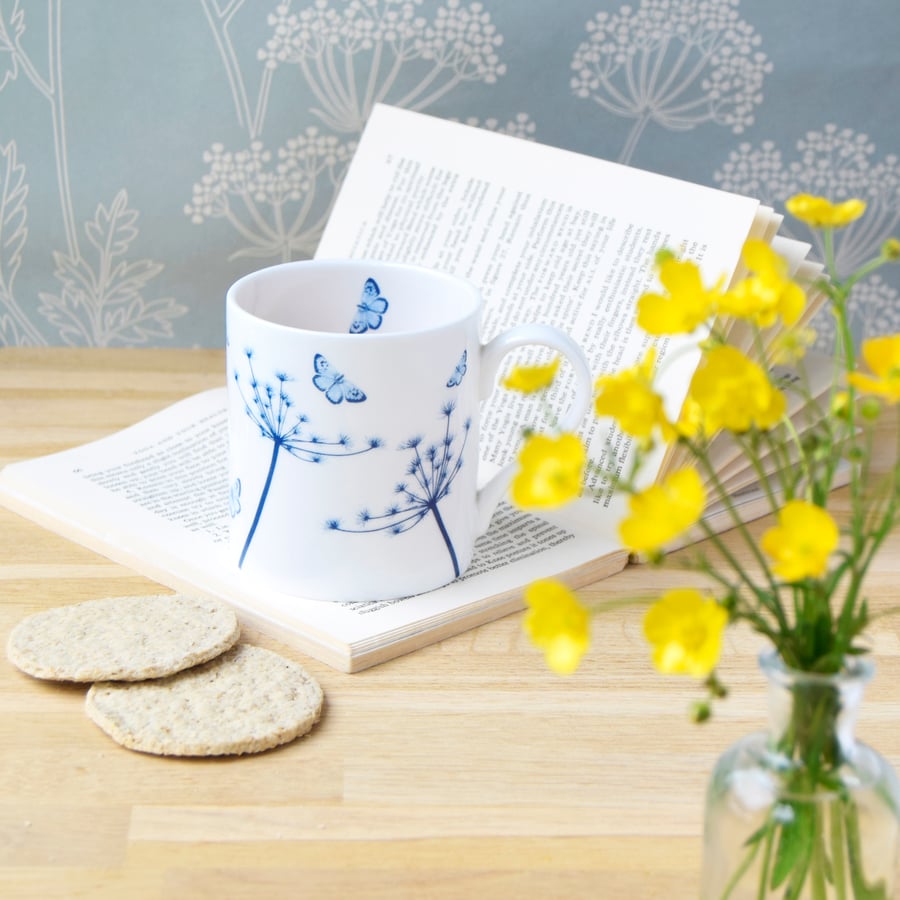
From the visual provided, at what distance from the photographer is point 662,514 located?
27 cm

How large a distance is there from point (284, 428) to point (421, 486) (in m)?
0.07

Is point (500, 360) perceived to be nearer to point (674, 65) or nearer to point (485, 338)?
point (485, 338)

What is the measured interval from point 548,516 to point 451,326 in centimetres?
17

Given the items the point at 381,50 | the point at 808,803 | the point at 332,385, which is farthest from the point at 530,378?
the point at 381,50

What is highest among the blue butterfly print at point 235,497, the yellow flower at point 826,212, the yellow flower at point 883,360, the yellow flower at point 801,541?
the yellow flower at point 826,212

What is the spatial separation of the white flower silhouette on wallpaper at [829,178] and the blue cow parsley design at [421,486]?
46cm

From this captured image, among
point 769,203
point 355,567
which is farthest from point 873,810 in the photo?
point 769,203

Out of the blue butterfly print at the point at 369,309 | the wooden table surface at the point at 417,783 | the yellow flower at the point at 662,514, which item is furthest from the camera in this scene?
the blue butterfly print at the point at 369,309

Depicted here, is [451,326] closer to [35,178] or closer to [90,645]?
[90,645]

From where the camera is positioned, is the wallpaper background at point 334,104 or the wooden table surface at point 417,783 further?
the wallpaper background at point 334,104

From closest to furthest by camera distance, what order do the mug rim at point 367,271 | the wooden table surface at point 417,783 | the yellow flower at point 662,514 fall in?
the yellow flower at point 662,514, the wooden table surface at point 417,783, the mug rim at point 367,271

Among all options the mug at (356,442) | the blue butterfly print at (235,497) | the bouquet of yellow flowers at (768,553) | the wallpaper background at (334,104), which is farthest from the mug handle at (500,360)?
the wallpaper background at (334,104)

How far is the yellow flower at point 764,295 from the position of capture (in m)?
0.30

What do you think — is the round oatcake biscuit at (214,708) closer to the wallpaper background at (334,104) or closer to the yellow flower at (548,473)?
the yellow flower at (548,473)
